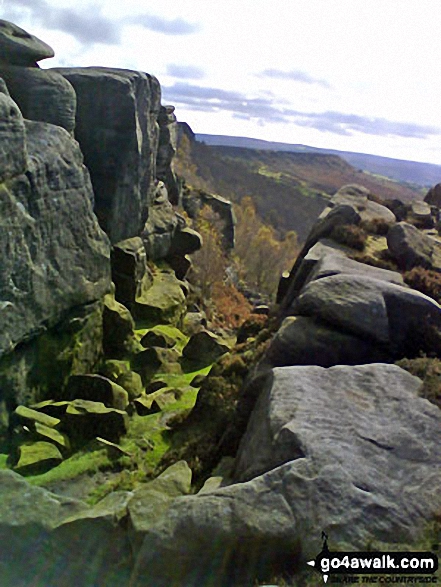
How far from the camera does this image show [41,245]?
778 inches

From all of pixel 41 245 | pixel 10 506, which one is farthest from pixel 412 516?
pixel 41 245

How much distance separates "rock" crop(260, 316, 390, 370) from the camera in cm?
1316

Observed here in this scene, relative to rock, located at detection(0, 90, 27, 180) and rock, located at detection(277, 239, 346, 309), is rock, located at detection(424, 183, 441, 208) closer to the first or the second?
rock, located at detection(277, 239, 346, 309)

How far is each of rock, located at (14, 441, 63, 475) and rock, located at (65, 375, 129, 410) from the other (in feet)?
9.70

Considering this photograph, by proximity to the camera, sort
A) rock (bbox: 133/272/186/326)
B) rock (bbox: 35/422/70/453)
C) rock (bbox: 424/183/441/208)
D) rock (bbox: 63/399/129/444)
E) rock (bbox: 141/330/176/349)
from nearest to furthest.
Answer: rock (bbox: 35/422/70/453) < rock (bbox: 63/399/129/444) < rock (bbox: 141/330/176/349) < rock (bbox: 133/272/186/326) < rock (bbox: 424/183/441/208)

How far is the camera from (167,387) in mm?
23359

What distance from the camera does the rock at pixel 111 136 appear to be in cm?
2864

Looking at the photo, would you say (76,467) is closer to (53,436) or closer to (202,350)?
(53,436)

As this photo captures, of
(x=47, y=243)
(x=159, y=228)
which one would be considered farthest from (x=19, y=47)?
(x=159, y=228)

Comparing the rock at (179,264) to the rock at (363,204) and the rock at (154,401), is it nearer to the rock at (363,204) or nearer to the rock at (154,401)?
the rock at (363,204)

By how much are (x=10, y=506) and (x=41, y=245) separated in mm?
10116

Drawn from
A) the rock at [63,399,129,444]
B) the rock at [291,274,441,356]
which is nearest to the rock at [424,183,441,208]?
the rock at [291,274,441,356]

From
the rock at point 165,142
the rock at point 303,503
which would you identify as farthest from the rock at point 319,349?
the rock at point 165,142

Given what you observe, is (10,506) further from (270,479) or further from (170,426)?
(170,426)
